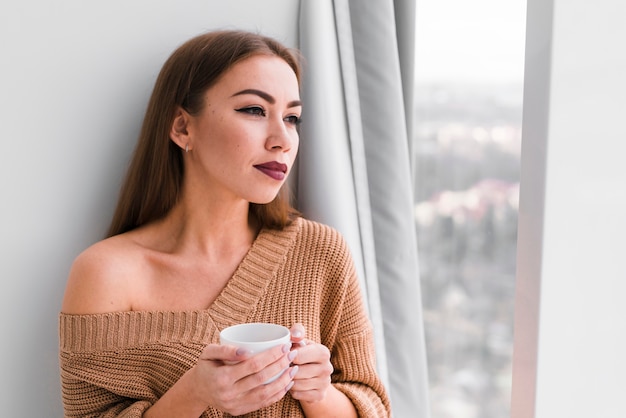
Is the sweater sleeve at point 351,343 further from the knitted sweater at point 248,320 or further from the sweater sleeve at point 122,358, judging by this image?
the sweater sleeve at point 122,358

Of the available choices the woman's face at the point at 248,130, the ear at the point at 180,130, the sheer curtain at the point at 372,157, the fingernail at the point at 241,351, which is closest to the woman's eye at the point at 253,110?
the woman's face at the point at 248,130

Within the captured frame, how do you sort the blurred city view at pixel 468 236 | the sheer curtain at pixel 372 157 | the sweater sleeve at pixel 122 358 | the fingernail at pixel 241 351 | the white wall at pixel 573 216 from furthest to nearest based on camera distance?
the sheer curtain at pixel 372 157 → the blurred city view at pixel 468 236 → the sweater sleeve at pixel 122 358 → the fingernail at pixel 241 351 → the white wall at pixel 573 216

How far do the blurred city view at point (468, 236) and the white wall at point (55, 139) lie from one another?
2.00ft

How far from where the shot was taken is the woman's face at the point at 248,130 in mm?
1210

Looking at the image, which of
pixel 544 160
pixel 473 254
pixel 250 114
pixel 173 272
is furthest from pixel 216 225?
pixel 544 160

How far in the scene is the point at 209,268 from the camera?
4.23 feet

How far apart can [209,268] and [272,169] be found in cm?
24

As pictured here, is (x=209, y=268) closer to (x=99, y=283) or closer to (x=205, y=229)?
(x=205, y=229)

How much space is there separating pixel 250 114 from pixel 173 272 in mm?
338

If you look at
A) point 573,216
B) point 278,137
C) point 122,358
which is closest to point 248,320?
point 122,358

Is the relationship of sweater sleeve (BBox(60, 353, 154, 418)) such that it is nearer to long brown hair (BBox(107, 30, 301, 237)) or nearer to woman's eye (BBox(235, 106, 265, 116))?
long brown hair (BBox(107, 30, 301, 237))

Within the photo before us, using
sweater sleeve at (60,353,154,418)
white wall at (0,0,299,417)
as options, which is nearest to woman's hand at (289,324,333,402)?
sweater sleeve at (60,353,154,418)

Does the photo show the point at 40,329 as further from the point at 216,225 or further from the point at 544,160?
the point at 544,160

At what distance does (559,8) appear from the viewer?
82 cm
